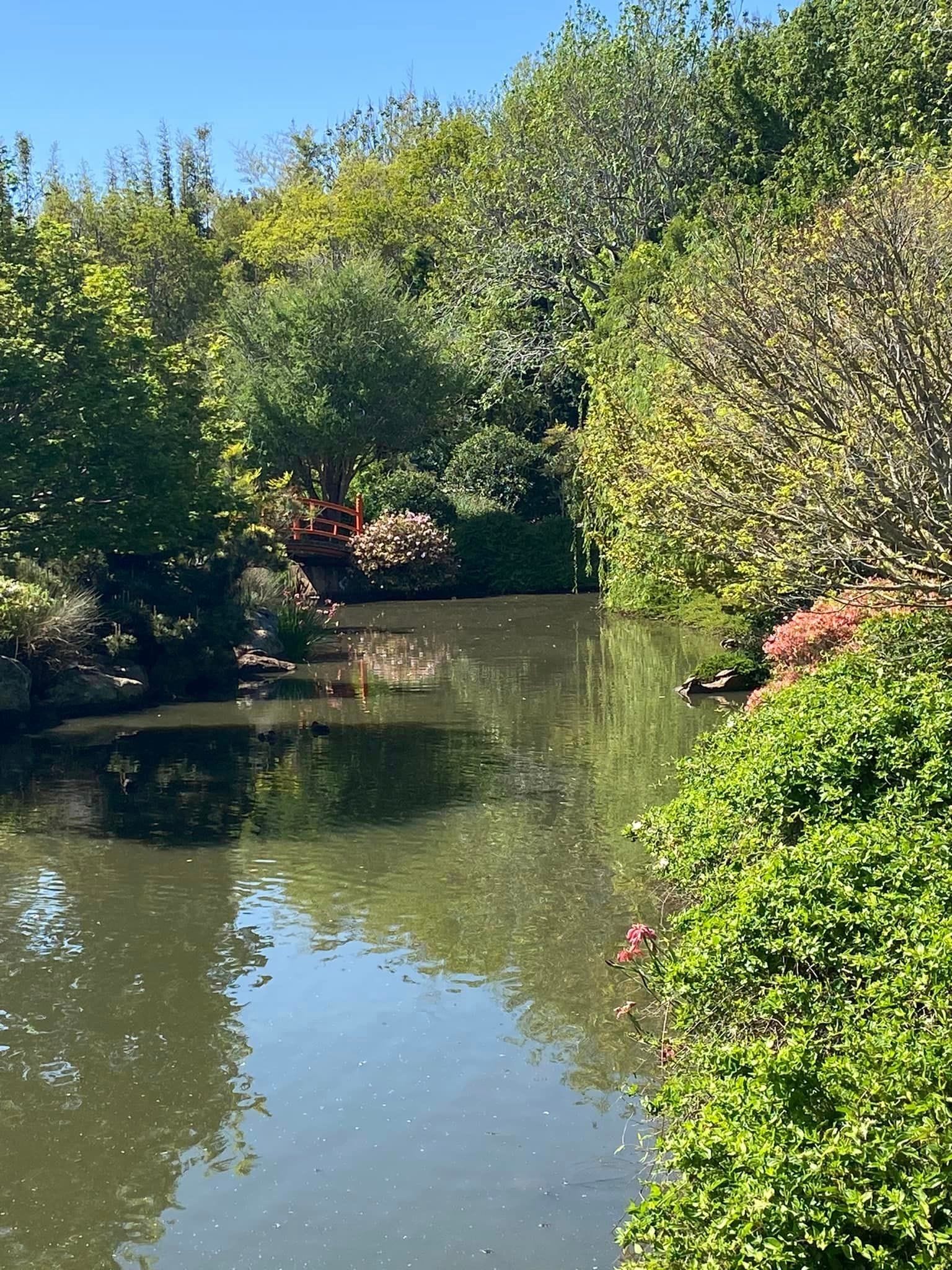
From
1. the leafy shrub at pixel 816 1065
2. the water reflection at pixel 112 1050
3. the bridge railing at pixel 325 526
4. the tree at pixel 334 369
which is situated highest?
the tree at pixel 334 369

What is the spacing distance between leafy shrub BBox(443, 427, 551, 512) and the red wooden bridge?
14.7 feet

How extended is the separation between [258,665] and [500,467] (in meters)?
19.6

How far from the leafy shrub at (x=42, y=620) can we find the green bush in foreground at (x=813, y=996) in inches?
494

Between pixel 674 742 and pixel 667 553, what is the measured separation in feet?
11.1

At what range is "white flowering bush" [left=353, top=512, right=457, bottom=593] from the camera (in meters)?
38.4

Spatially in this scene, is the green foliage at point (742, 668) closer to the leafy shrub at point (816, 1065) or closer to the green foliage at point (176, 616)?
the green foliage at point (176, 616)

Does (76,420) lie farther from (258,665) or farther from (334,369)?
(334,369)

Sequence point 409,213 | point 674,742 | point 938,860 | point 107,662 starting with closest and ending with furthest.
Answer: point 938,860 < point 674,742 < point 107,662 < point 409,213

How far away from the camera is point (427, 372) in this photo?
40.8m

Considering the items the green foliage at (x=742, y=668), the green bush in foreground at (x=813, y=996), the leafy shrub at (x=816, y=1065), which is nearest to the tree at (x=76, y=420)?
the green foliage at (x=742, y=668)

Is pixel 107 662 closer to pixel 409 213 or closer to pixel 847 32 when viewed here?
pixel 847 32

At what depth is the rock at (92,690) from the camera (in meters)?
20.8

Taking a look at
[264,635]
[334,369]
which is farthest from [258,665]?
[334,369]

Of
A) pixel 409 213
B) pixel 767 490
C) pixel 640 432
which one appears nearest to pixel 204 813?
pixel 767 490
